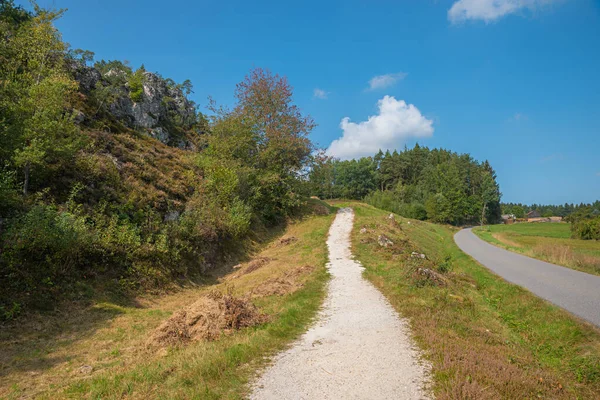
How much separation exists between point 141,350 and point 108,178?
12.8 m

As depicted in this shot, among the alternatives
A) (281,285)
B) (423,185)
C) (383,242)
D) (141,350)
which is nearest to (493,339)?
(281,285)

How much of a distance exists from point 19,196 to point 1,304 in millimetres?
5210

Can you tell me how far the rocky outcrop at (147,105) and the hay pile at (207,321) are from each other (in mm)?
19454

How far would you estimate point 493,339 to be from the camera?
786 centimetres

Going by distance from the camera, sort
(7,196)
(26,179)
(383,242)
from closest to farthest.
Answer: (7,196)
(26,179)
(383,242)

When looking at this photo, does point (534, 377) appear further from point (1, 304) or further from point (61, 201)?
point (61, 201)

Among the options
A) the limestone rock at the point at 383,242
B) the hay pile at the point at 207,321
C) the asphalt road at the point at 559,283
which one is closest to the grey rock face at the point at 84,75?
the hay pile at the point at 207,321

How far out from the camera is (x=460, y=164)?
112 meters

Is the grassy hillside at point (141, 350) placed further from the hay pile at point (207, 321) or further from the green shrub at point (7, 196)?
the green shrub at point (7, 196)

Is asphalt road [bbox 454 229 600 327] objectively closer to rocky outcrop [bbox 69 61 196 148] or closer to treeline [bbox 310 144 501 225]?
rocky outcrop [bbox 69 61 196 148]

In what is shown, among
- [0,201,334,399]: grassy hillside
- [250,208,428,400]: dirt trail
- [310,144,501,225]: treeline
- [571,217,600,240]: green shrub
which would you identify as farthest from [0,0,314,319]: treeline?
[310,144,501,225]: treeline

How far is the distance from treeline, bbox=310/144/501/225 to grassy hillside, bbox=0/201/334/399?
7592 centimetres

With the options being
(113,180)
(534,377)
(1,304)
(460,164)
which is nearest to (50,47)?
(113,180)

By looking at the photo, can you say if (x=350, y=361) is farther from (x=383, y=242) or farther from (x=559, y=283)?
(x=383, y=242)
